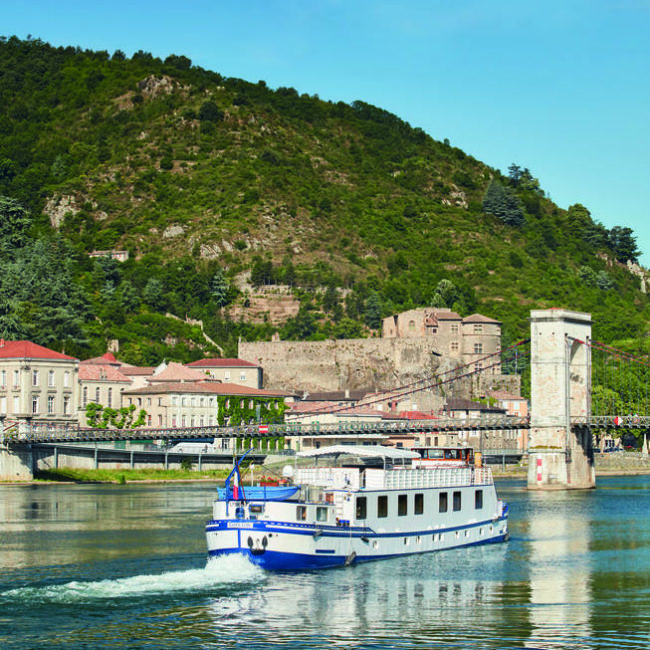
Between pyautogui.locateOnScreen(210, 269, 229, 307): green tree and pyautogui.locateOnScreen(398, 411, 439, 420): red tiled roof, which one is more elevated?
pyautogui.locateOnScreen(210, 269, 229, 307): green tree

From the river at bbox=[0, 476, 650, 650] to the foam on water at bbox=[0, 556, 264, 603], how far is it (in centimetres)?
6

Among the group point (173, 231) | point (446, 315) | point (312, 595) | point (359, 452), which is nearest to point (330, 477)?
point (359, 452)

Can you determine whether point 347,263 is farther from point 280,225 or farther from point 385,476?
point 385,476

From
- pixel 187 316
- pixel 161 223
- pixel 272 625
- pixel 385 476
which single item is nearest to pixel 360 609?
pixel 272 625

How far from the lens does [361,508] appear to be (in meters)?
43.9

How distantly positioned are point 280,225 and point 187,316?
34.5 metres

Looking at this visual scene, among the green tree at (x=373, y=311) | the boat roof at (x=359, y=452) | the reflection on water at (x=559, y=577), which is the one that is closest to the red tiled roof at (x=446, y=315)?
the green tree at (x=373, y=311)

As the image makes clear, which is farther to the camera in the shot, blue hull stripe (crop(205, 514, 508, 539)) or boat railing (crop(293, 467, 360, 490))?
boat railing (crop(293, 467, 360, 490))

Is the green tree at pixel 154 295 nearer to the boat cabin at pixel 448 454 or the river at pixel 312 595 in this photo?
the river at pixel 312 595

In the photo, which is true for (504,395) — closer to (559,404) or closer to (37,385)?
(559,404)

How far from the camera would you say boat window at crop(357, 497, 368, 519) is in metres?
43.8

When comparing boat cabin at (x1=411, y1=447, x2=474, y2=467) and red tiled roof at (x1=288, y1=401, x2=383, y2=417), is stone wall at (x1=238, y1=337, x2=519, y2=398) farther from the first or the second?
boat cabin at (x1=411, y1=447, x2=474, y2=467)

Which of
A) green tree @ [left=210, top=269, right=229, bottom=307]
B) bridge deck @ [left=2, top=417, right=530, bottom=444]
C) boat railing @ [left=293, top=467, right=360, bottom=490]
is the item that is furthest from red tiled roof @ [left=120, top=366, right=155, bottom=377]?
boat railing @ [left=293, top=467, right=360, bottom=490]

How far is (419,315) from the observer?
5994 inches
